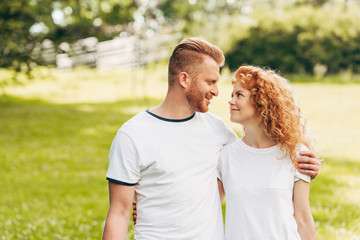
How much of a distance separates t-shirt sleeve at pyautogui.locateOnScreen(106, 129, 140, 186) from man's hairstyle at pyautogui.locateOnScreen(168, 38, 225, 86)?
0.58m

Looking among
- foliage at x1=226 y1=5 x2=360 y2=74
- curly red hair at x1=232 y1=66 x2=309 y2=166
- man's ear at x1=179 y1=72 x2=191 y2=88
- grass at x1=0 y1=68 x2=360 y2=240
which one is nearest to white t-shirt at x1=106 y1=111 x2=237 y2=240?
man's ear at x1=179 y1=72 x2=191 y2=88

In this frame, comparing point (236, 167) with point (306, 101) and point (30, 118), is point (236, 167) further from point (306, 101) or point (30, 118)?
point (306, 101)

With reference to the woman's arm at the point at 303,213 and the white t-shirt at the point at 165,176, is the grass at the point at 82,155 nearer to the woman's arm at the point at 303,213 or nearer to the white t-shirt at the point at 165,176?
the woman's arm at the point at 303,213

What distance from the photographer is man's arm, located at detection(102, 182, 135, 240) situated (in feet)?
8.96

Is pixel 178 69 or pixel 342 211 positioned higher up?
pixel 178 69

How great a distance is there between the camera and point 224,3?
47.0 m

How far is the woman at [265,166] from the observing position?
112 inches

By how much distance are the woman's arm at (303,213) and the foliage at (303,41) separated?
24.7 meters

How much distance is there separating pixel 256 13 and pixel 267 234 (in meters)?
27.1

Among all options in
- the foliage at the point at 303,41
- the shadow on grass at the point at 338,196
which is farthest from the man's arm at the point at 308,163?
the foliage at the point at 303,41

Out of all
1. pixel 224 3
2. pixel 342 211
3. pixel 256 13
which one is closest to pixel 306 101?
pixel 256 13

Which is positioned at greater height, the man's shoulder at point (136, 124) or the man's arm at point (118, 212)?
the man's shoulder at point (136, 124)

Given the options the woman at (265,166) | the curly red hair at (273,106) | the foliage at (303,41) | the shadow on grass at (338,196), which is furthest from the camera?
the foliage at (303,41)

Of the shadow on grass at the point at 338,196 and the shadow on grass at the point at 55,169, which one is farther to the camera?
the shadow on grass at the point at 55,169
